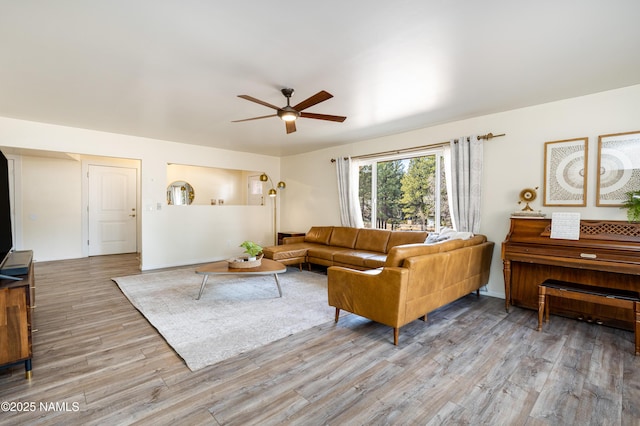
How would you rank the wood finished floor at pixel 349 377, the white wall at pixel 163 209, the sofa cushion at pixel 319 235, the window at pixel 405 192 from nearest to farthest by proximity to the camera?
the wood finished floor at pixel 349 377 < the white wall at pixel 163 209 < the window at pixel 405 192 < the sofa cushion at pixel 319 235

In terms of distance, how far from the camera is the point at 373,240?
510cm

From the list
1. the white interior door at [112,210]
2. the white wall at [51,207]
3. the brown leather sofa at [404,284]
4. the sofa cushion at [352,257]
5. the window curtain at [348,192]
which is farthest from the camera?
the white interior door at [112,210]

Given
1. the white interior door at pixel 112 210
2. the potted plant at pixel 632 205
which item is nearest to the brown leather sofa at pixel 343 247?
the potted plant at pixel 632 205

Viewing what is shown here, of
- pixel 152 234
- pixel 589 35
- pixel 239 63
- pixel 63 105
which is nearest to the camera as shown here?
pixel 589 35

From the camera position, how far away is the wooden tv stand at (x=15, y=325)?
1970 millimetres

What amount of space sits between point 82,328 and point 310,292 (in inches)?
97.9

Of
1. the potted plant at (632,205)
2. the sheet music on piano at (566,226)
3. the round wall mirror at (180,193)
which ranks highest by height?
the round wall mirror at (180,193)

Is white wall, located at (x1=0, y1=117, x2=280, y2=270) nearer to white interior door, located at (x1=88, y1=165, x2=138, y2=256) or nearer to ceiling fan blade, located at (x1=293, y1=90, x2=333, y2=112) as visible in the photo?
white interior door, located at (x1=88, y1=165, x2=138, y2=256)

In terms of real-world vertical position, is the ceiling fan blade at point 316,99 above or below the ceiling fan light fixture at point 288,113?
above

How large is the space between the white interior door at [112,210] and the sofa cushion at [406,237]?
6.38m

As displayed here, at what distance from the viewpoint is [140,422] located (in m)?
1.62

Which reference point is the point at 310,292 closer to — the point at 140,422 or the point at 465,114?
the point at 140,422

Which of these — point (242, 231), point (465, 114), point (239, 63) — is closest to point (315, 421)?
point (239, 63)

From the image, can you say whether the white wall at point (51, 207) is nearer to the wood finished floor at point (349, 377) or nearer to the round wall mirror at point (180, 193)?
the round wall mirror at point (180, 193)
